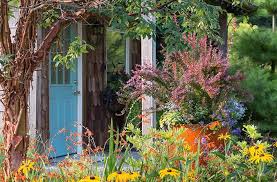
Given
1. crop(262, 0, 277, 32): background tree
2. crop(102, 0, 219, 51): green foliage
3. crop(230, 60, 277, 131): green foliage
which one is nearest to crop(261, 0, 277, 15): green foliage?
crop(262, 0, 277, 32): background tree

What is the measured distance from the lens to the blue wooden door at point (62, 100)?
24.6 ft

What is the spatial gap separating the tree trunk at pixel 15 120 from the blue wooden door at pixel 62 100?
4.16 m

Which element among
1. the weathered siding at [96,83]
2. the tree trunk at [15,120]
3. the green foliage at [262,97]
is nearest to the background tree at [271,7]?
the green foliage at [262,97]

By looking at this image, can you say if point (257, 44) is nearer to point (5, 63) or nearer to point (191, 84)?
point (191, 84)

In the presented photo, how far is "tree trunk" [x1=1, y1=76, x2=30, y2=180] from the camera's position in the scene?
3127 mm

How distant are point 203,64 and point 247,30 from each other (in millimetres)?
2242

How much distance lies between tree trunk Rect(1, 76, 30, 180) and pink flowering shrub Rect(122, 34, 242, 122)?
112 inches

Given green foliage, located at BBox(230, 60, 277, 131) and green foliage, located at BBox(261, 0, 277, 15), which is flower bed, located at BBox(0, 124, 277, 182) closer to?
green foliage, located at BBox(230, 60, 277, 131)

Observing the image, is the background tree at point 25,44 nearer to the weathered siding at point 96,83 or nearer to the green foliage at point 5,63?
the green foliage at point 5,63

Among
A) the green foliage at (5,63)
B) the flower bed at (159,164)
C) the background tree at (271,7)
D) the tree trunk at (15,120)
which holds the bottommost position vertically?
the flower bed at (159,164)

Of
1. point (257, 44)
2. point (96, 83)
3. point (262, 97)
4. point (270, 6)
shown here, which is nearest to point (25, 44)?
point (262, 97)

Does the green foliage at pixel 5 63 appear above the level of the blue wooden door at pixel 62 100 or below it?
above

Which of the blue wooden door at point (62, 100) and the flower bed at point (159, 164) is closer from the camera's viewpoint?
the flower bed at point (159, 164)

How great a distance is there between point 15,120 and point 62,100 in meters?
4.60
